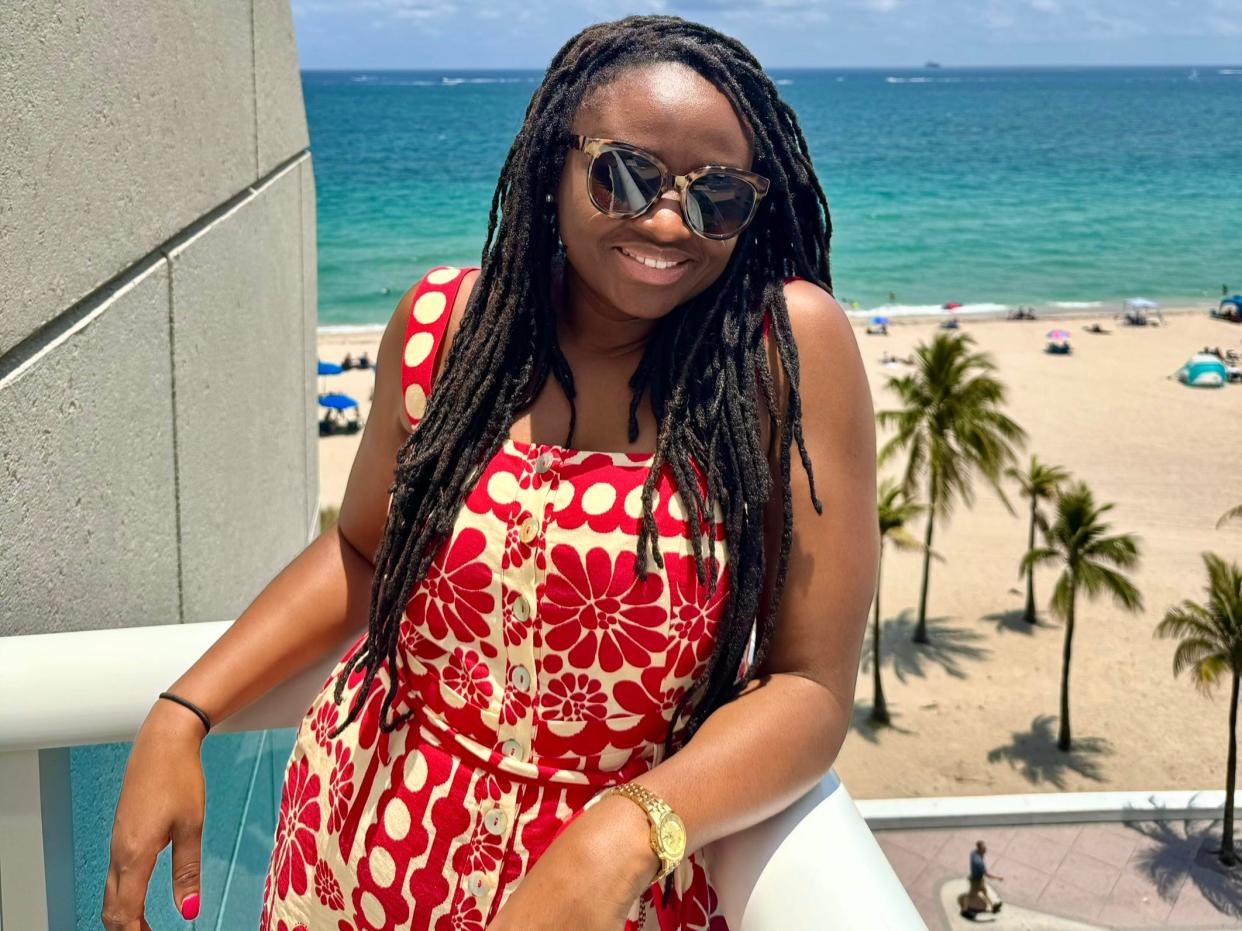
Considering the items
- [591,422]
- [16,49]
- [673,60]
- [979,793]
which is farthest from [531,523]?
[979,793]

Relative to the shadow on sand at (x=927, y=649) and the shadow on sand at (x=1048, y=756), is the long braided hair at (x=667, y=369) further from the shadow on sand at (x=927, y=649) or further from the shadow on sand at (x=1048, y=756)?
the shadow on sand at (x=927, y=649)

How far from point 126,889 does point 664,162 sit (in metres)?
1.17

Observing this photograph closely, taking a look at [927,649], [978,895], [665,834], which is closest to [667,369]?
[665,834]

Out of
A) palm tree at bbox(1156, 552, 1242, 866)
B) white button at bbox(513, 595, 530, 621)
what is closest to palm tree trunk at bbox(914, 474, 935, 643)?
palm tree at bbox(1156, 552, 1242, 866)

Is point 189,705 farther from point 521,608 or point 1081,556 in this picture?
point 1081,556

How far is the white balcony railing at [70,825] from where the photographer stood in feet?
3.99

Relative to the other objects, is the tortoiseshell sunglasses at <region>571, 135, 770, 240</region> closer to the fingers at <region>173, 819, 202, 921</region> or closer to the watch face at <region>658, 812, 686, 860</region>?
the watch face at <region>658, 812, 686, 860</region>

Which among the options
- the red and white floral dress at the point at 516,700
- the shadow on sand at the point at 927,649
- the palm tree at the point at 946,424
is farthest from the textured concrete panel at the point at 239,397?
the palm tree at the point at 946,424

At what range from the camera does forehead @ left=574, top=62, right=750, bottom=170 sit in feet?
5.55

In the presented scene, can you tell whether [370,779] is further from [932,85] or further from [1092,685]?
[932,85]

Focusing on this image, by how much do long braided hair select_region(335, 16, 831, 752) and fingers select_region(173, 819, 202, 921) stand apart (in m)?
0.24

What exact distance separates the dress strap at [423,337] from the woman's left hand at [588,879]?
2.37 ft

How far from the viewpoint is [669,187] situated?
1.68 meters

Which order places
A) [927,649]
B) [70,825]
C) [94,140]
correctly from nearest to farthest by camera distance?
1. [70,825]
2. [94,140]
3. [927,649]
